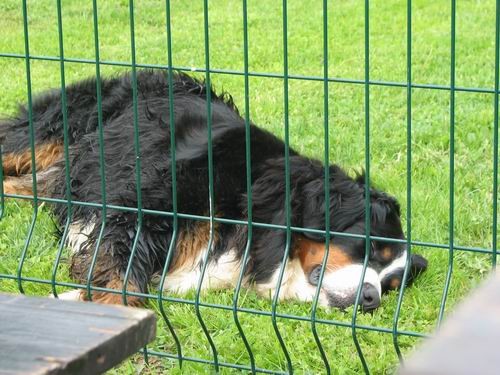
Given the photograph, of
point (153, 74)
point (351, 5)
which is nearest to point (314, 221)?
point (153, 74)

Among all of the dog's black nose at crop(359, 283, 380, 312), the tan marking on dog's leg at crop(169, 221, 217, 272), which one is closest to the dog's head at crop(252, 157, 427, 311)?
the dog's black nose at crop(359, 283, 380, 312)

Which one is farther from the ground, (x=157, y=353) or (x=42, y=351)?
(x=42, y=351)

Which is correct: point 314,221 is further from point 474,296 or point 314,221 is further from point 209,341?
point 474,296

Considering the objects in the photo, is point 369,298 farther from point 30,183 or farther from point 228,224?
point 30,183

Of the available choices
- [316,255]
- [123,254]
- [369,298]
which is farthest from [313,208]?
[123,254]

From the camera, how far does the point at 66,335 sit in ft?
7.54

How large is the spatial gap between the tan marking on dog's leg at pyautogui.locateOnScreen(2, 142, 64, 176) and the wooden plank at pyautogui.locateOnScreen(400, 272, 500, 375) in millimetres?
5382

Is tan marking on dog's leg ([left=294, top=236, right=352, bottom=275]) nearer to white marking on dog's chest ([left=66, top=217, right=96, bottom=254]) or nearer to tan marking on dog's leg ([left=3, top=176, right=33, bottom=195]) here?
white marking on dog's chest ([left=66, top=217, right=96, bottom=254])

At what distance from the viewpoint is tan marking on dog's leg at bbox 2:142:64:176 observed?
260 inches

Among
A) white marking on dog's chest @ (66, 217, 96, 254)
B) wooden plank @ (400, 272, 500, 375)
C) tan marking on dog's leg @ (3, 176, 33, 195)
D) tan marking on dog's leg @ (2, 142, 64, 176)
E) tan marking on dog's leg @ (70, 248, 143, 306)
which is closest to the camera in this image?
wooden plank @ (400, 272, 500, 375)

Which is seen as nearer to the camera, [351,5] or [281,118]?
[281,118]

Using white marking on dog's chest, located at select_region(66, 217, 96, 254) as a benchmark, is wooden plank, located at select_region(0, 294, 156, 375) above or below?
above

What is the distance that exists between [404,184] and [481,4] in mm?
5754

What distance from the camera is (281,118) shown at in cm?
779
